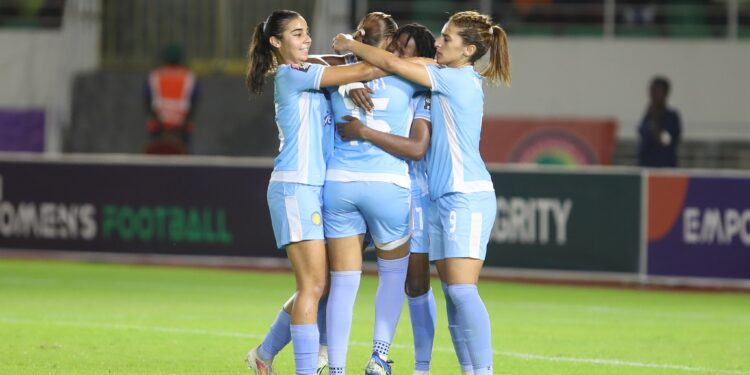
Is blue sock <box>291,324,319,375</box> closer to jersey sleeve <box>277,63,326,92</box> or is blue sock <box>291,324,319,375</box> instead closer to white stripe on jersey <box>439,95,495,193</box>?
white stripe on jersey <box>439,95,495,193</box>

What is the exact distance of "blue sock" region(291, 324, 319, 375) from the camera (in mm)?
7770

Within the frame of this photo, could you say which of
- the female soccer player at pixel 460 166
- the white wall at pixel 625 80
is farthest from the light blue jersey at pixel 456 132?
the white wall at pixel 625 80

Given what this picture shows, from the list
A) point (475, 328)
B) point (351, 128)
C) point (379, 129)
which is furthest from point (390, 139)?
point (475, 328)

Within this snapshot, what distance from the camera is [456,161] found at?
7.92m

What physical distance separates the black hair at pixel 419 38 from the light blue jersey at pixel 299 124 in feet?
2.08

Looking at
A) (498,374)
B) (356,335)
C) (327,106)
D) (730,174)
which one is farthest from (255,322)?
(730,174)

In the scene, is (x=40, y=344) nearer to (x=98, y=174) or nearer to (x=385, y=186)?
(x=385, y=186)

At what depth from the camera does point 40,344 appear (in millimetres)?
10320

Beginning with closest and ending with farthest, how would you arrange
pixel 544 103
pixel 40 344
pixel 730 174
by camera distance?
pixel 40 344, pixel 730 174, pixel 544 103

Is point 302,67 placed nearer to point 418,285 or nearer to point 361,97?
point 361,97

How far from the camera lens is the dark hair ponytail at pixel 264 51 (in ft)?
26.2

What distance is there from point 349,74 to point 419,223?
106 cm

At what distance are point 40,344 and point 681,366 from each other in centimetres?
424

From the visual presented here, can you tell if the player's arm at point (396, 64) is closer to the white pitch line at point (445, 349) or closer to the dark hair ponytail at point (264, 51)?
the dark hair ponytail at point (264, 51)
